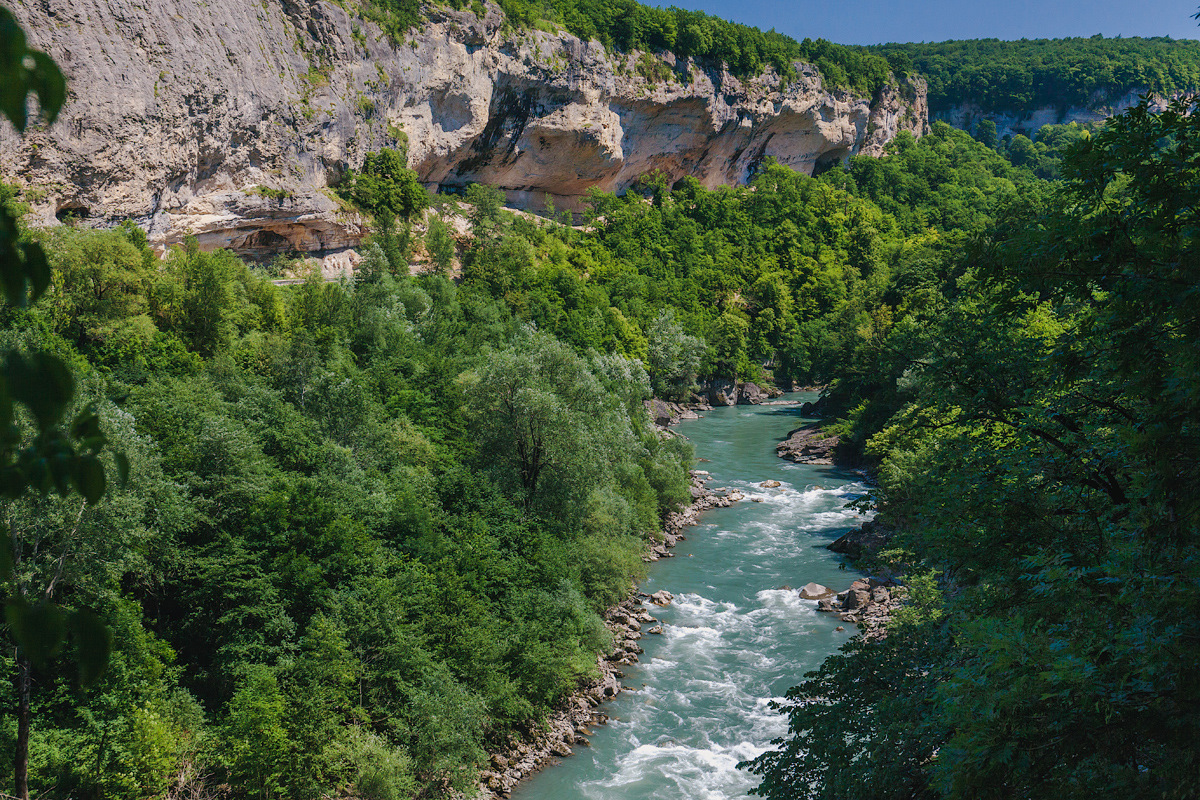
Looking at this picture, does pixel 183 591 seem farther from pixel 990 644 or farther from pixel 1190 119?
pixel 1190 119

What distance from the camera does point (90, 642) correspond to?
1.49m

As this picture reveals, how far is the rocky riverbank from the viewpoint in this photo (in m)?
15.4

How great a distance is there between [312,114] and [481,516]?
24.4 metres

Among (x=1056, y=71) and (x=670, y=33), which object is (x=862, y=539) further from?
(x=1056, y=71)

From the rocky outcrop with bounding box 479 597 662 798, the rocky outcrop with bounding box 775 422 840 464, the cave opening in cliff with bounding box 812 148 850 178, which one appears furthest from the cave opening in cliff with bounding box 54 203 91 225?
the cave opening in cliff with bounding box 812 148 850 178

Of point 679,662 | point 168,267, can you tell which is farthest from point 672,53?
point 679,662

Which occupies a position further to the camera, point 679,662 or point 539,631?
point 679,662

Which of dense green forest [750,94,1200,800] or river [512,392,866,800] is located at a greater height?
dense green forest [750,94,1200,800]

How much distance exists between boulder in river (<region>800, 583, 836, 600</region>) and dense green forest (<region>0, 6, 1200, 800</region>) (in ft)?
12.3

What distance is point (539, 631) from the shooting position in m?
18.2

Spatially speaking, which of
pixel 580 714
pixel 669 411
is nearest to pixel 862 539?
pixel 580 714

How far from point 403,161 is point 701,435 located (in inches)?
864

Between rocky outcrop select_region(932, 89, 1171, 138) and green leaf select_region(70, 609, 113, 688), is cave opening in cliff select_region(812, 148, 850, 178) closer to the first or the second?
rocky outcrop select_region(932, 89, 1171, 138)

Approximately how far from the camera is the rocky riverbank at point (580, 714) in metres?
15.4
